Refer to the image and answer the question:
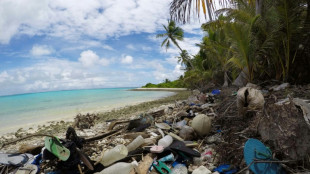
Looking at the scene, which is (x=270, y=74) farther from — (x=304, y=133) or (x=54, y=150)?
(x=54, y=150)

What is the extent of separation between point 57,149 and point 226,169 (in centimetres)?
210

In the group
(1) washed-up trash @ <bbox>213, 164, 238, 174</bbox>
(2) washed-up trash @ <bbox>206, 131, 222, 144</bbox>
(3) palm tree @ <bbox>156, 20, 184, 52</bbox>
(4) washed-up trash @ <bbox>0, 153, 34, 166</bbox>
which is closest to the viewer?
(1) washed-up trash @ <bbox>213, 164, 238, 174</bbox>

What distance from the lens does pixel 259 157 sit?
207 centimetres

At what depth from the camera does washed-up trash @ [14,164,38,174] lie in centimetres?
246

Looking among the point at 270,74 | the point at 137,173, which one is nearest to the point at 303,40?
the point at 270,74

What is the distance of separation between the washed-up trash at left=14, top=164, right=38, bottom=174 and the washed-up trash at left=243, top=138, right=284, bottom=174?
2.80m

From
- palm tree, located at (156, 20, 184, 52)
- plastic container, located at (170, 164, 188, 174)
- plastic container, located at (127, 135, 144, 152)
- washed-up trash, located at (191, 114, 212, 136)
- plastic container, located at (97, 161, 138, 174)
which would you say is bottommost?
plastic container, located at (170, 164, 188, 174)

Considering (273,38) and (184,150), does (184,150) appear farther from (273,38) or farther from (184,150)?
(273,38)

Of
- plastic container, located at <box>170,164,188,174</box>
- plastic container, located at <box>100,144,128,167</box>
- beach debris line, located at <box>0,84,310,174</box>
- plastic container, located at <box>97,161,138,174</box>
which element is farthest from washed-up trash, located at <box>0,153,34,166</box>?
plastic container, located at <box>170,164,188,174</box>

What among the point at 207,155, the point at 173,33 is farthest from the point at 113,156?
the point at 173,33

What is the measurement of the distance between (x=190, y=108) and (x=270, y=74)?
5161 mm

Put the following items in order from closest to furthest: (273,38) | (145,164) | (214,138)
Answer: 1. (145,164)
2. (214,138)
3. (273,38)

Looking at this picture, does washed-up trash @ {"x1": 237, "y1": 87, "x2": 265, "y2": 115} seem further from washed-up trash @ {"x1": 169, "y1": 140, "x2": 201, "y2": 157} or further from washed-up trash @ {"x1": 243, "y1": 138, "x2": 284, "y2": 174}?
washed-up trash @ {"x1": 169, "y1": 140, "x2": 201, "y2": 157}

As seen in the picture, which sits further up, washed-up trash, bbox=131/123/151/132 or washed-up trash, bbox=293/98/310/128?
washed-up trash, bbox=293/98/310/128
